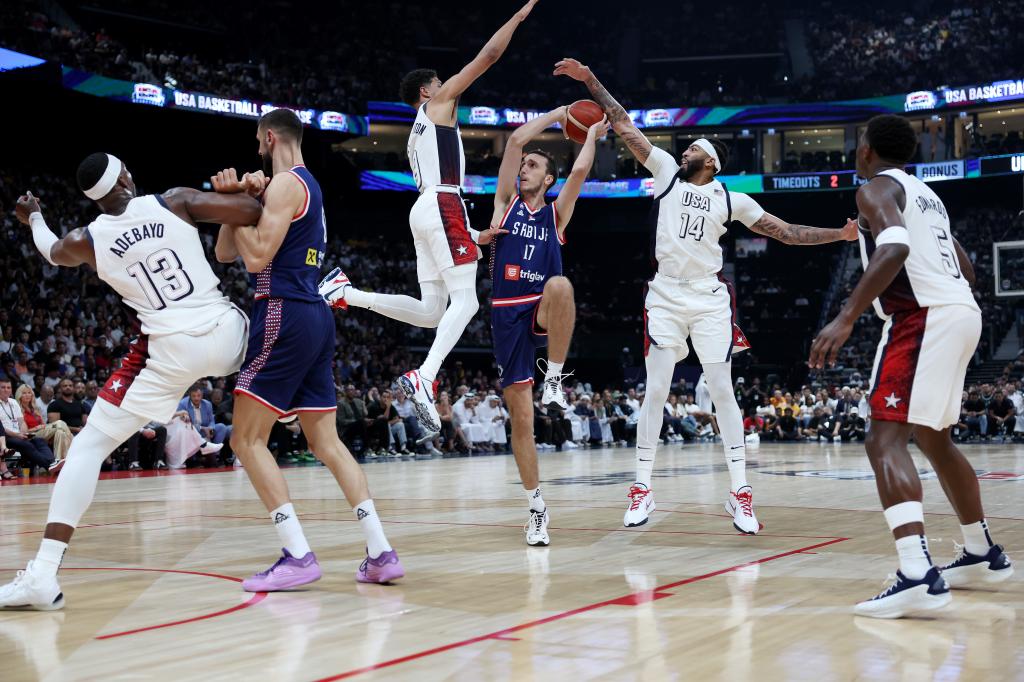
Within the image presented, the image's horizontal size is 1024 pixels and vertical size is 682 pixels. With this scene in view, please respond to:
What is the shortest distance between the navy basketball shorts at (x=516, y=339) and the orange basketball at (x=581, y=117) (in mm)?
1350

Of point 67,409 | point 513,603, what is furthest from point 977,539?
point 67,409

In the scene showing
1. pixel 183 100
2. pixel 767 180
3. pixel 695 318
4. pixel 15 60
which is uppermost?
pixel 183 100

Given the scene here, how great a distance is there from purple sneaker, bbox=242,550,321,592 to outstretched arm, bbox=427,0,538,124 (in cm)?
315

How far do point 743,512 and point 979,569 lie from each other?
6.52ft

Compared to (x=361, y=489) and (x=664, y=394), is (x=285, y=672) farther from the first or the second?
(x=664, y=394)

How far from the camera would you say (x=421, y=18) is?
1655 inches

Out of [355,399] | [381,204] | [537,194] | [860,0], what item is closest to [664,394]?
[537,194]

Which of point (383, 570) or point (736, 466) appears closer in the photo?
point (383, 570)

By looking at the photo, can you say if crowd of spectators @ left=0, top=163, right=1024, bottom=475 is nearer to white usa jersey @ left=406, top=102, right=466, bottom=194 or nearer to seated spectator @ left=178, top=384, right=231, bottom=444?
seated spectator @ left=178, top=384, right=231, bottom=444

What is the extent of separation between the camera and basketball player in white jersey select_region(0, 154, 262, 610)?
14.6 feet

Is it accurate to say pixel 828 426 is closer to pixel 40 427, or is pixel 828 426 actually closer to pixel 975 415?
pixel 975 415

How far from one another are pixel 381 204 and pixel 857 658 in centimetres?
3507

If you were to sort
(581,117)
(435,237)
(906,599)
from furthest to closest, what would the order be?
1. (581,117)
2. (435,237)
3. (906,599)

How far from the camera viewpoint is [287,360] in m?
4.71
